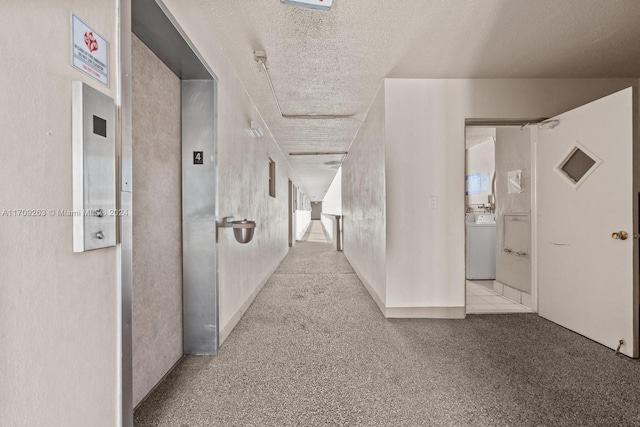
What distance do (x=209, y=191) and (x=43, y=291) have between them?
138cm

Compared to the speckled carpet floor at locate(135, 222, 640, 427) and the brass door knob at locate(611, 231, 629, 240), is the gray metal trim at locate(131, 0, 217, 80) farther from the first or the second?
the brass door knob at locate(611, 231, 629, 240)

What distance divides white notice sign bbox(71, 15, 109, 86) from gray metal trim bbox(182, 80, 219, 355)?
43.5 inches

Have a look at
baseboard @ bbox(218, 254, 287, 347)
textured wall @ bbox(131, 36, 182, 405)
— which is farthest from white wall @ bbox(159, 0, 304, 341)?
textured wall @ bbox(131, 36, 182, 405)

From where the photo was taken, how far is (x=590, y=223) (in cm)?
247

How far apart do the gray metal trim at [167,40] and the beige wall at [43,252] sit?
0.50 metres

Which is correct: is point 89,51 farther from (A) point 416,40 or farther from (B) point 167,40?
(A) point 416,40

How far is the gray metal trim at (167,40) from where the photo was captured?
1453mm

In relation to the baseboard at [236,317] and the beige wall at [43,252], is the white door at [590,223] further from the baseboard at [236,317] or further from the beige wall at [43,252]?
the beige wall at [43,252]

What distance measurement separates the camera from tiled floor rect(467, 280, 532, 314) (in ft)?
10.5

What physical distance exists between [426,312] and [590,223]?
1598mm

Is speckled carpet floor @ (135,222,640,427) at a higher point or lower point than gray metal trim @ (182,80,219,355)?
lower

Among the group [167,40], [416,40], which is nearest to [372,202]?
[416,40]

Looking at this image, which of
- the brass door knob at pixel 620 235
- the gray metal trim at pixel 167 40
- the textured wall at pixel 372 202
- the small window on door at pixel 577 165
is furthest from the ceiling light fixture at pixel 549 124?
the gray metal trim at pixel 167 40

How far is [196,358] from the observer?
2125 mm
